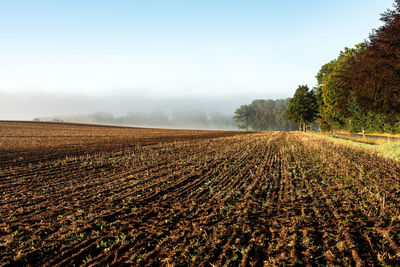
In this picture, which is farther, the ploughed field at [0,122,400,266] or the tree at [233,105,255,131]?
the tree at [233,105,255,131]

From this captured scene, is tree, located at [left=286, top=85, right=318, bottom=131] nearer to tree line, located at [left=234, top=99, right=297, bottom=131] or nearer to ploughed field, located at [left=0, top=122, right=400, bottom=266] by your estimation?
ploughed field, located at [left=0, top=122, right=400, bottom=266]

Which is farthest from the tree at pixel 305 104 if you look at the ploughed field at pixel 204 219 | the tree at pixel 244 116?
the tree at pixel 244 116

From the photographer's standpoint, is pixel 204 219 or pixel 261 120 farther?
pixel 261 120

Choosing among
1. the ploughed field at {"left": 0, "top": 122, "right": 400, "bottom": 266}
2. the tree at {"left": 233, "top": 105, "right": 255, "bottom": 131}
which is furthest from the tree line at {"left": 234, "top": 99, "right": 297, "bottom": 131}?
the ploughed field at {"left": 0, "top": 122, "right": 400, "bottom": 266}

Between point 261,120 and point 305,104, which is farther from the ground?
point 305,104

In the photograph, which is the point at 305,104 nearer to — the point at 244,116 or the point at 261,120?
the point at 244,116

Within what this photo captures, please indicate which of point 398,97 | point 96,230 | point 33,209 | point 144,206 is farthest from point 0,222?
point 398,97

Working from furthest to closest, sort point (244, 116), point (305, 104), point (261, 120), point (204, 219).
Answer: point (261, 120) < point (244, 116) < point (305, 104) < point (204, 219)

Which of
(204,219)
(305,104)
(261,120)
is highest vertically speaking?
(305,104)

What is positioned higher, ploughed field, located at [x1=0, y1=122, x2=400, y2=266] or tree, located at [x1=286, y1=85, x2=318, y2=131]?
tree, located at [x1=286, y1=85, x2=318, y2=131]

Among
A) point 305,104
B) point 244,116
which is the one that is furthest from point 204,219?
point 244,116

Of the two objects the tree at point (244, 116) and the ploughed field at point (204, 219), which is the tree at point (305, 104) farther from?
the tree at point (244, 116)

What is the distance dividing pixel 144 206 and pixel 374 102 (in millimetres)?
28040

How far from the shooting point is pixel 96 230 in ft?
18.5
